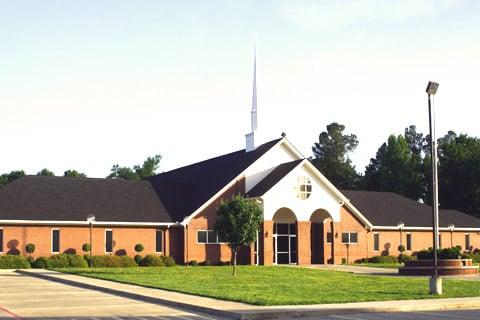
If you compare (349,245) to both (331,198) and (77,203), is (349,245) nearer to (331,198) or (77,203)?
(331,198)

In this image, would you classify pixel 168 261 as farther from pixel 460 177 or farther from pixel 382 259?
pixel 460 177

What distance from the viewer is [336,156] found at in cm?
10244

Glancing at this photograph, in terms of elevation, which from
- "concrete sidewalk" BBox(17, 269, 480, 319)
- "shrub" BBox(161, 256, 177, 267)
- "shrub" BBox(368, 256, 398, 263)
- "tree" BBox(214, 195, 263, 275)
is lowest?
"shrub" BBox(368, 256, 398, 263)

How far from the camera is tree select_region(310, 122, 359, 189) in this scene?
9981cm

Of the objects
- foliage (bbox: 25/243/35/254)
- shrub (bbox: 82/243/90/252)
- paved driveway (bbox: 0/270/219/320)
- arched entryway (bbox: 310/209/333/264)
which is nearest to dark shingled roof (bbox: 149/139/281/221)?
arched entryway (bbox: 310/209/333/264)

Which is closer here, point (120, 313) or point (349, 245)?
point (120, 313)

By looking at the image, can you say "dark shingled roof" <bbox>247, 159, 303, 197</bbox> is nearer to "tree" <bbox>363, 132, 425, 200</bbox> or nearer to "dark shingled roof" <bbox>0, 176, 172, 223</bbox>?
"dark shingled roof" <bbox>0, 176, 172, 223</bbox>

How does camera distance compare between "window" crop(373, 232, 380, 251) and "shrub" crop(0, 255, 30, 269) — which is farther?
"window" crop(373, 232, 380, 251)

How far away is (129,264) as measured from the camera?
4759cm

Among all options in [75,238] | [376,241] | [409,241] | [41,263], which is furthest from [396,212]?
[41,263]

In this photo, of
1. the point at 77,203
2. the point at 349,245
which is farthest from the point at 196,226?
the point at 349,245

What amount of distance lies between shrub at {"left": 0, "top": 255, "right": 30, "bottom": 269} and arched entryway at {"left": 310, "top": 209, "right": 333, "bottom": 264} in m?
20.3

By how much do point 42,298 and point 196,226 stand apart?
26.9m

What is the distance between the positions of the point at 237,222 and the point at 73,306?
58.8 ft
